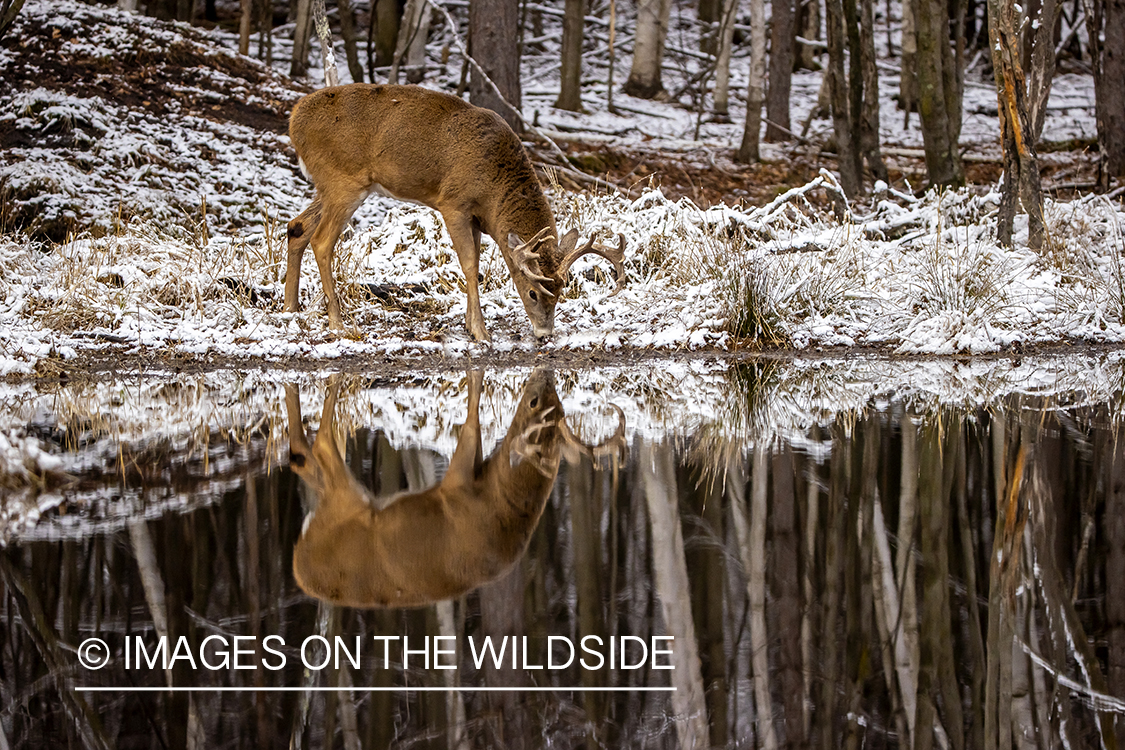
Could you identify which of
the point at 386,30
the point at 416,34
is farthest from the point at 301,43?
the point at 386,30

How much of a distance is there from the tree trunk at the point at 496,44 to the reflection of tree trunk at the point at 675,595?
43.9ft

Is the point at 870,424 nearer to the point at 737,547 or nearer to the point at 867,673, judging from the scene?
the point at 737,547

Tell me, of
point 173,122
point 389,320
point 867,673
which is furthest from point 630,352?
point 173,122

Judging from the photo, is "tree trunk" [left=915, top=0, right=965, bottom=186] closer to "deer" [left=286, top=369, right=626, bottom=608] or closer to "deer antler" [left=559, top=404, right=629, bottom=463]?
"deer antler" [left=559, top=404, right=629, bottom=463]

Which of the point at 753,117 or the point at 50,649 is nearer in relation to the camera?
the point at 50,649

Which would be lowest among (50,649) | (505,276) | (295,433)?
(50,649)

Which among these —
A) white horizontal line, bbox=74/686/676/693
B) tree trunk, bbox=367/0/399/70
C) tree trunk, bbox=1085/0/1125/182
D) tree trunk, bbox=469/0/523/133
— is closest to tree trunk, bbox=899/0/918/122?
tree trunk, bbox=1085/0/1125/182

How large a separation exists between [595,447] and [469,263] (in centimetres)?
484

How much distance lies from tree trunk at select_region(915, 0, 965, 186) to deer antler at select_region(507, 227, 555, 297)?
24.9 ft

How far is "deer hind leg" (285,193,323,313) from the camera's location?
1076 cm

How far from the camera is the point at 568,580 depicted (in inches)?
148

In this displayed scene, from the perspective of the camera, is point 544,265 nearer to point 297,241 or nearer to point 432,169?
point 432,169

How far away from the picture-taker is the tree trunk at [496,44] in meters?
17.8

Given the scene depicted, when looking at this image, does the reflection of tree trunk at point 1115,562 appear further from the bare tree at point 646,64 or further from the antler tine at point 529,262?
the bare tree at point 646,64
